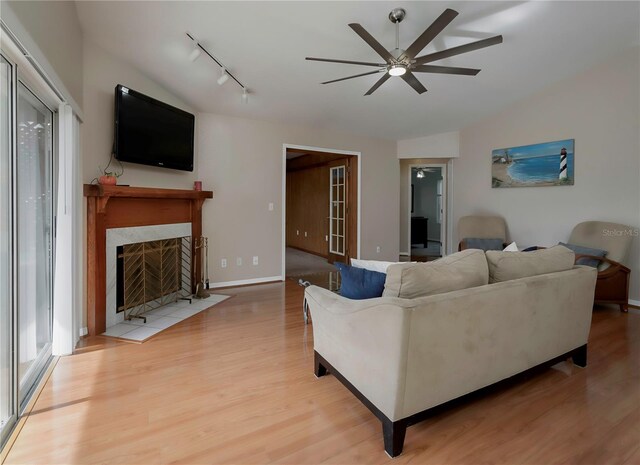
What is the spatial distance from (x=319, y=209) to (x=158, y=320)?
472cm

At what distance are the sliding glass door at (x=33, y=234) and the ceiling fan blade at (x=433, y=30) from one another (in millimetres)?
2553

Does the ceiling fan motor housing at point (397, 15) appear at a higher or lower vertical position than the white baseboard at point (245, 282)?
higher

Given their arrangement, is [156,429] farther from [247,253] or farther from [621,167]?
[621,167]

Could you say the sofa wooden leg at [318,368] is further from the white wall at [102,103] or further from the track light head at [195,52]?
the track light head at [195,52]

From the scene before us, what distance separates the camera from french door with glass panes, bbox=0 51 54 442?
164cm

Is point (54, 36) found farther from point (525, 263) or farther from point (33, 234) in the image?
point (525, 263)

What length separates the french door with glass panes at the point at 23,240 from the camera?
5.38 ft

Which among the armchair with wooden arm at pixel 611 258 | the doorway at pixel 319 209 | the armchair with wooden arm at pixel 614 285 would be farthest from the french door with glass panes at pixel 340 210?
the armchair with wooden arm at pixel 614 285

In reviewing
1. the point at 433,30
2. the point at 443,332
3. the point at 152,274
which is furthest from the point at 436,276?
the point at 152,274

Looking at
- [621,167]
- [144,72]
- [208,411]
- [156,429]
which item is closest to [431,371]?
[208,411]

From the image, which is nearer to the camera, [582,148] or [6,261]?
[6,261]

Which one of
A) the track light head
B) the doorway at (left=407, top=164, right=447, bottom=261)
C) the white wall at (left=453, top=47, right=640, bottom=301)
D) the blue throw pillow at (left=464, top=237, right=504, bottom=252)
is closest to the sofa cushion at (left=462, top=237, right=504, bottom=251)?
the blue throw pillow at (left=464, top=237, right=504, bottom=252)

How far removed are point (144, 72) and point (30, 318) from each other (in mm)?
2544

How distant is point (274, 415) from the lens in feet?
5.81
